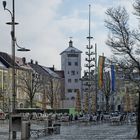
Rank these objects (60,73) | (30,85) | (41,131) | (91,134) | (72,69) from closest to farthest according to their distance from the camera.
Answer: (41,131) → (91,134) → (30,85) → (72,69) → (60,73)

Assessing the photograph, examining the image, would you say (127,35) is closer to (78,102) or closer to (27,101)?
(78,102)

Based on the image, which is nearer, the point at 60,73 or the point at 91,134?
the point at 91,134

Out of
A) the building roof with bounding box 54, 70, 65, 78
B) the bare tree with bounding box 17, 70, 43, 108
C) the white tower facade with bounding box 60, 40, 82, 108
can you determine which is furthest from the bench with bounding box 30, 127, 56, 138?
the building roof with bounding box 54, 70, 65, 78

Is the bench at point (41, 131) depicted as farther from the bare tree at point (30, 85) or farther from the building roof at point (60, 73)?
the building roof at point (60, 73)

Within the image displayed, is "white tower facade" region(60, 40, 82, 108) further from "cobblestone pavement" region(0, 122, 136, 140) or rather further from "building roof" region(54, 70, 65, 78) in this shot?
"cobblestone pavement" region(0, 122, 136, 140)

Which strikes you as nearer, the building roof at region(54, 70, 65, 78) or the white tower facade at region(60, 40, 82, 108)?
the white tower facade at region(60, 40, 82, 108)

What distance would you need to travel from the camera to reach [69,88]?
602 feet

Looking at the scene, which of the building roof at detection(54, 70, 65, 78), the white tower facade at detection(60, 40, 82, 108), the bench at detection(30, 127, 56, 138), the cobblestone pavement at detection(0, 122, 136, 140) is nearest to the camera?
the cobblestone pavement at detection(0, 122, 136, 140)

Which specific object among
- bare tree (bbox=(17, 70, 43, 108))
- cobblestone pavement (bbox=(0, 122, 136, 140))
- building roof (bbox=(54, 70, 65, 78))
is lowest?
cobblestone pavement (bbox=(0, 122, 136, 140))

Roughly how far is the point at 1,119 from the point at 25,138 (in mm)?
40779

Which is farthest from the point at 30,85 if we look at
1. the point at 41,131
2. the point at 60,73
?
the point at 41,131

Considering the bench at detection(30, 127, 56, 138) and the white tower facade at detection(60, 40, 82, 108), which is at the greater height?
the white tower facade at detection(60, 40, 82, 108)

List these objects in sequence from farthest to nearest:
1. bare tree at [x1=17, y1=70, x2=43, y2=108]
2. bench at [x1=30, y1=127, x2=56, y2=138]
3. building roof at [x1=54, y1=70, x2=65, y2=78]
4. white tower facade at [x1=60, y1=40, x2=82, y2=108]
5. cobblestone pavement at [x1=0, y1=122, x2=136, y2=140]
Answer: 1. building roof at [x1=54, y1=70, x2=65, y2=78]
2. white tower facade at [x1=60, y1=40, x2=82, y2=108]
3. bare tree at [x1=17, y1=70, x2=43, y2=108]
4. bench at [x1=30, y1=127, x2=56, y2=138]
5. cobblestone pavement at [x1=0, y1=122, x2=136, y2=140]

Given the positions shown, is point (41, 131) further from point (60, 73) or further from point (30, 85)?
point (60, 73)
